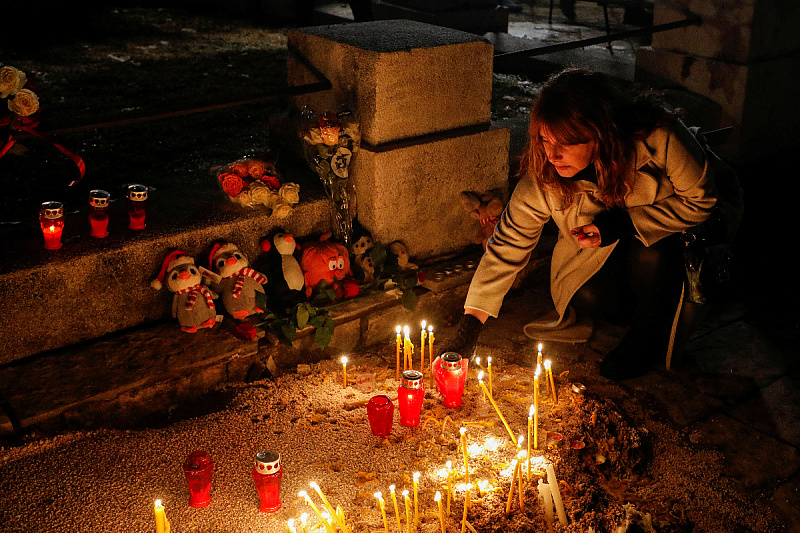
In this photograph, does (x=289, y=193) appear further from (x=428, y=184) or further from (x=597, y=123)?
(x=597, y=123)

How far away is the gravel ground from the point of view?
9.50 ft

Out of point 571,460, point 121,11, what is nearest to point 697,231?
point 571,460

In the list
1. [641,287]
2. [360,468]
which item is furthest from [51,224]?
[641,287]

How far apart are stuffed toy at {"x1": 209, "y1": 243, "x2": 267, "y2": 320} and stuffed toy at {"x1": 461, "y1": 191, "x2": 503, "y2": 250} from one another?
1.32 metres

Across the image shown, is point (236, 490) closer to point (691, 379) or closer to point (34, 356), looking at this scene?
point (34, 356)

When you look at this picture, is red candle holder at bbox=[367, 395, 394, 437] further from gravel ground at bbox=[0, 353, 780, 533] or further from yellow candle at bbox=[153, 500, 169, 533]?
yellow candle at bbox=[153, 500, 169, 533]

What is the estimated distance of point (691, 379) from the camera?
3836 millimetres

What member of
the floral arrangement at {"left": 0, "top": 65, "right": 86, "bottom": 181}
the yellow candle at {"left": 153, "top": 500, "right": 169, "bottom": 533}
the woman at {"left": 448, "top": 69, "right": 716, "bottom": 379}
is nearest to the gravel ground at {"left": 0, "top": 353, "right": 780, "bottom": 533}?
the yellow candle at {"left": 153, "top": 500, "right": 169, "bottom": 533}

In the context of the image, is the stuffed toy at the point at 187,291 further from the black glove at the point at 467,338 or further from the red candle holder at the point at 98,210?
the black glove at the point at 467,338

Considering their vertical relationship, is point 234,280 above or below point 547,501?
above

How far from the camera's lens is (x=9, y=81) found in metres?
3.38

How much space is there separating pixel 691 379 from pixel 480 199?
1526 mm

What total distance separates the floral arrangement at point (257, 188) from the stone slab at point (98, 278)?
77mm

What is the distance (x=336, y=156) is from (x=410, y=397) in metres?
1.40
